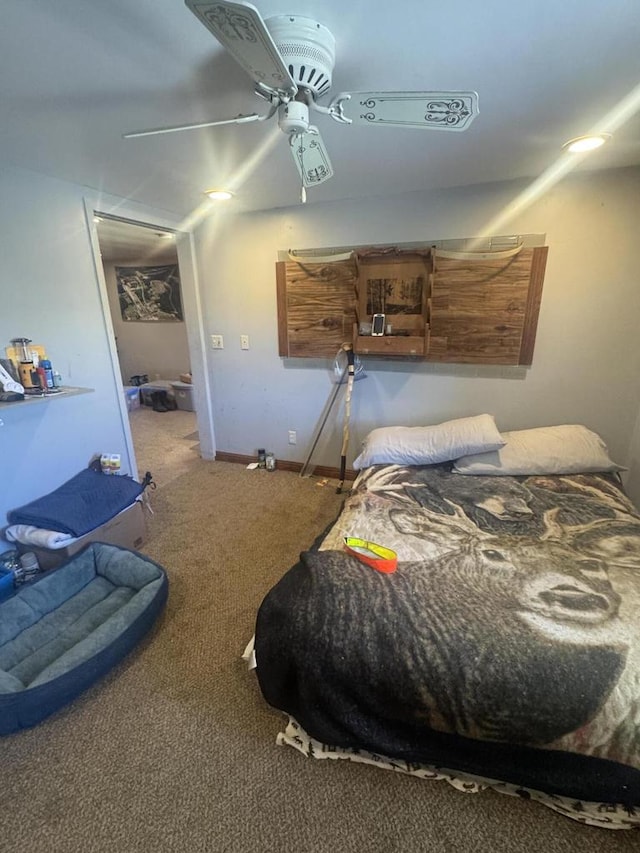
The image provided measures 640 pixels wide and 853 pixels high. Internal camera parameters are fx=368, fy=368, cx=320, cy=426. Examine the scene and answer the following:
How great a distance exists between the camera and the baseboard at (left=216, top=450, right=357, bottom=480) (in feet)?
10.9

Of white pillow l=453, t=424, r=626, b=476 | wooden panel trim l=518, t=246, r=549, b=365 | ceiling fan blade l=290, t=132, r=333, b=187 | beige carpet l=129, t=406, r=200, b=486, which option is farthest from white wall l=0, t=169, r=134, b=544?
wooden panel trim l=518, t=246, r=549, b=365

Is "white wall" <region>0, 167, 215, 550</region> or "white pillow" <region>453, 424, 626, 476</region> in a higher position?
"white wall" <region>0, 167, 215, 550</region>

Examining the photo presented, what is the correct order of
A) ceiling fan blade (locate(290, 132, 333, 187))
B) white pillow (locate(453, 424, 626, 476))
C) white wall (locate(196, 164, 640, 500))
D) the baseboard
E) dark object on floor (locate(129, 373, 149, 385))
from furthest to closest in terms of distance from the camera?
dark object on floor (locate(129, 373, 149, 385)), the baseboard, white wall (locate(196, 164, 640, 500)), white pillow (locate(453, 424, 626, 476)), ceiling fan blade (locate(290, 132, 333, 187))

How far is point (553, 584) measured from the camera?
1327mm

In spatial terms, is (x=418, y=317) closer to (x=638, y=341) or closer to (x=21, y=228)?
(x=638, y=341)

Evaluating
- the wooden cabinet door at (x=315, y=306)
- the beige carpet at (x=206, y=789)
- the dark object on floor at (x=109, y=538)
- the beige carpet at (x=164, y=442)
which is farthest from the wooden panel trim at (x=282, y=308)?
the beige carpet at (x=206, y=789)

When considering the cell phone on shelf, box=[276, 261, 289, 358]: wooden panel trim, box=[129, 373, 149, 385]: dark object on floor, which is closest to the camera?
the cell phone on shelf

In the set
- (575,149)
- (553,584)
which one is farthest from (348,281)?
(553,584)

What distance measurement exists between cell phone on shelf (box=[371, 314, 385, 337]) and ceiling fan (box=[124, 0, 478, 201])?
154 centimetres

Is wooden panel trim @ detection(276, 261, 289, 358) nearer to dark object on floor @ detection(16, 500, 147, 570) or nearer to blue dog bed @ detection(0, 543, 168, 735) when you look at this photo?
dark object on floor @ detection(16, 500, 147, 570)

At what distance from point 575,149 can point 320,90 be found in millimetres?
1449

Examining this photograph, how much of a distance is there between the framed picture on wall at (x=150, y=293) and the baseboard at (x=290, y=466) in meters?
2.90

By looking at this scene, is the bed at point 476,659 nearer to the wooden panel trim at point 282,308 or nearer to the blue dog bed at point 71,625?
the blue dog bed at point 71,625

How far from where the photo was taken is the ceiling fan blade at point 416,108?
3.27 feet
